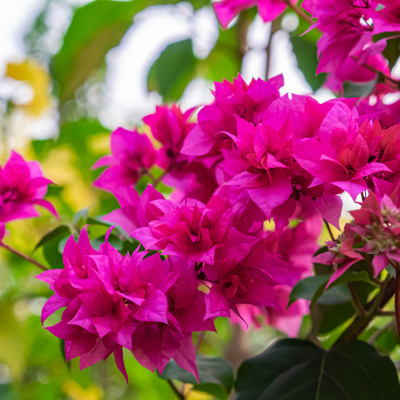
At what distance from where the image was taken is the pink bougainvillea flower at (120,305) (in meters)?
0.27

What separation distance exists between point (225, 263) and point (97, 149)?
28.4 inches

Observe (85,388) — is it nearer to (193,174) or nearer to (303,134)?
(193,174)

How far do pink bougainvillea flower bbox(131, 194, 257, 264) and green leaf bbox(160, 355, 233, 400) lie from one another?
0.17 m

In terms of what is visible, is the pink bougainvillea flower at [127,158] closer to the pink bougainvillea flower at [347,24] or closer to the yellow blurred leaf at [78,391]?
the pink bougainvillea flower at [347,24]

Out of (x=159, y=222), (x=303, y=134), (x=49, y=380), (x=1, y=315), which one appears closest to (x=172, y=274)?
(x=159, y=222)

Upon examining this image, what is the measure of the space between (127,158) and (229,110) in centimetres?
17

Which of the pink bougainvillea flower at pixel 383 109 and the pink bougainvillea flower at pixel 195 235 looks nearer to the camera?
the pink bougainvillea flower at pixel 195 235

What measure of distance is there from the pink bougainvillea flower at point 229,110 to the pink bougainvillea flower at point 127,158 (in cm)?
12

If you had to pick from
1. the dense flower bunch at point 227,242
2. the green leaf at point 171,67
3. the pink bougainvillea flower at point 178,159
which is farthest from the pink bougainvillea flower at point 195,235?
the green leaf at point 171,67

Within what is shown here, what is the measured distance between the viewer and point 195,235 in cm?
30

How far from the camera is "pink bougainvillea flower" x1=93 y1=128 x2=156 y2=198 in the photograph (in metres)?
0.47

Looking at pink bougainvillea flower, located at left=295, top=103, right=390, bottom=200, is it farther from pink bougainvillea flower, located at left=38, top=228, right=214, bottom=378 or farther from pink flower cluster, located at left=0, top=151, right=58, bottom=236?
pink flower cluster, located at left=0, top=151, right=58, bottom=236

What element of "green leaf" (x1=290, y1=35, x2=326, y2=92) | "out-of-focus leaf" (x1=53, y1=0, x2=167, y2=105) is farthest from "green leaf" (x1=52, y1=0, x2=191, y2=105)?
"green leaf" (x1=290, y1=35, x2=326, y2=92)

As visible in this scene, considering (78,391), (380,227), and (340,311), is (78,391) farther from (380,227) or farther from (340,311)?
(380,227)
